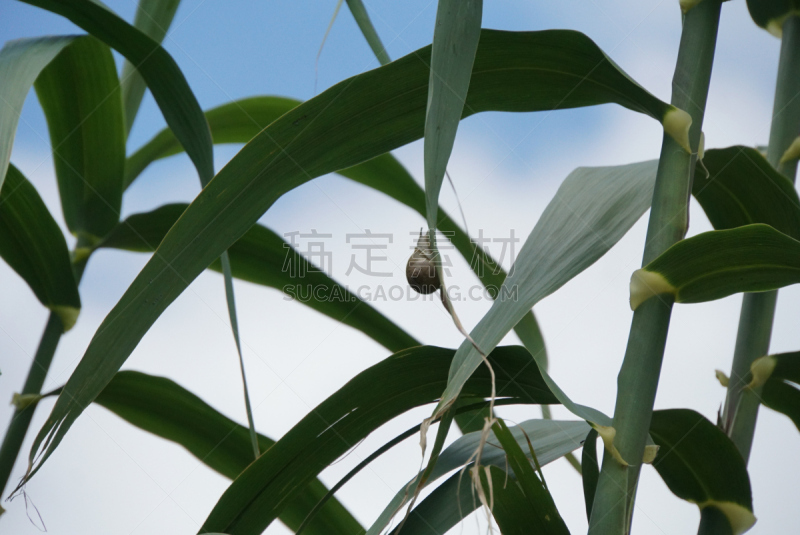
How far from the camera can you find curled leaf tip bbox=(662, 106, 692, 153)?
24 cm

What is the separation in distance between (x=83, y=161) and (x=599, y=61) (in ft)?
1.26

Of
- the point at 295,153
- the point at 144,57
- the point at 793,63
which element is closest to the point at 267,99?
the point at 144,57

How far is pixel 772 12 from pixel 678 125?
241 mm

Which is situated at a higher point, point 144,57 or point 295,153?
point 144,57

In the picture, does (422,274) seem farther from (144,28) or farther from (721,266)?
(144,28)

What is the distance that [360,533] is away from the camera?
1.42 feet

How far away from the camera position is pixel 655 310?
239 mm

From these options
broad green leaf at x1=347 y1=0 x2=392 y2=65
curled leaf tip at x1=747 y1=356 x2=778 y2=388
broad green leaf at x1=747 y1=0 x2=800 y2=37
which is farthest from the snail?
broad green leaf at x1=747 y1=0 x2=800 y2=37

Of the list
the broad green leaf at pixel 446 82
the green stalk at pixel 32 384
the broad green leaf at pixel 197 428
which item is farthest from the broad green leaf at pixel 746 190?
the green stalk at pixel 32 384

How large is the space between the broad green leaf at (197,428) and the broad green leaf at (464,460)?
0.17m

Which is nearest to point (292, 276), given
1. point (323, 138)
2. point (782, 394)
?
point (323, 138)

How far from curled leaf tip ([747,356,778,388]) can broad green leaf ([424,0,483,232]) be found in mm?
269

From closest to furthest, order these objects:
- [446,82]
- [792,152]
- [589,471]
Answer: [446,82] < [589,471] < [792,152]

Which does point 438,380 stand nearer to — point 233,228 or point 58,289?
point 233,228
